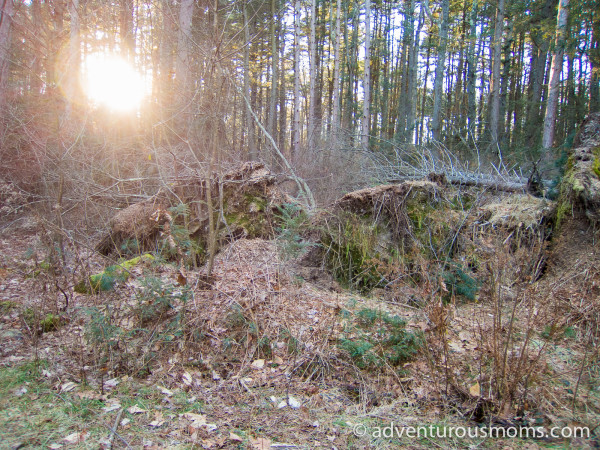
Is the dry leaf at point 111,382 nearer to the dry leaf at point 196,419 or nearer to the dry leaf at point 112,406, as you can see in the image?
the dry leaf at point 112,406

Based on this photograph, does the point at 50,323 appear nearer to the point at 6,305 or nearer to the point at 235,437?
the point at 6,305

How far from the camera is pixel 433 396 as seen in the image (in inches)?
104

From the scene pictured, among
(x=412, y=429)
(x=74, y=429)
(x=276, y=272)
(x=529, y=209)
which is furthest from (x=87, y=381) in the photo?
(x=529, y=209)

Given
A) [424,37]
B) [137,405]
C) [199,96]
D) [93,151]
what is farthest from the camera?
[424,37]

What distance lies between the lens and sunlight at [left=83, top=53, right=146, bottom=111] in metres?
6.53

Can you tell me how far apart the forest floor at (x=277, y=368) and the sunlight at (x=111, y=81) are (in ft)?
12.7

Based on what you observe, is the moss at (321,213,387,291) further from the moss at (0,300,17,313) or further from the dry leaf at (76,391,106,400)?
the moss at (0,300,17,313)

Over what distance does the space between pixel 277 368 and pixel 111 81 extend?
658 cm

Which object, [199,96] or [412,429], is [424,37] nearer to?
[199,96]

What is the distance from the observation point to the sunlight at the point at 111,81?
21.4 ft

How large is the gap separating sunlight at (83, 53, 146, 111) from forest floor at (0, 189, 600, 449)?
3868 millimetres

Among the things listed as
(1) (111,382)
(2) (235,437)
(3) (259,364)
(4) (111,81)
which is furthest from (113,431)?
(4) (111,81)

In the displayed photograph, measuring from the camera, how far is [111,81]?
691 cm

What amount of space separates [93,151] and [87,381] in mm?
4867
